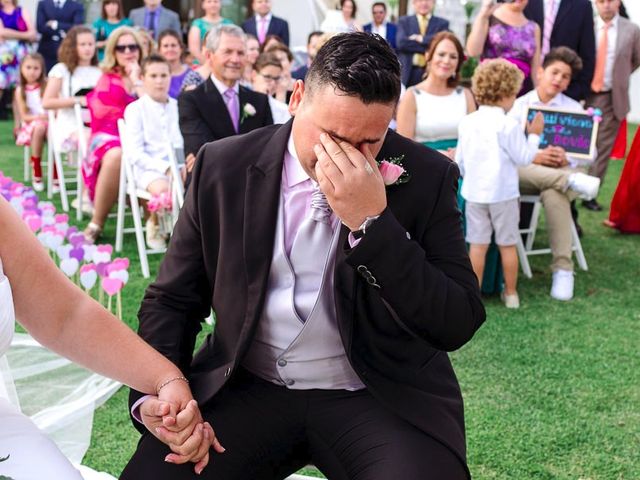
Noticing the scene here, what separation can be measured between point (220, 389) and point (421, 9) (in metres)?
8.54

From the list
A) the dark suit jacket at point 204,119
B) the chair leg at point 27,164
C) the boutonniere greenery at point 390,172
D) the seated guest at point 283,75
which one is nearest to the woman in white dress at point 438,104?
the dark suit jacket at point 204,119

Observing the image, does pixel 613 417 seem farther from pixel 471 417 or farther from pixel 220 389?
pixel 220 389

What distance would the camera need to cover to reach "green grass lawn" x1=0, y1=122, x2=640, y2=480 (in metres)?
3.37

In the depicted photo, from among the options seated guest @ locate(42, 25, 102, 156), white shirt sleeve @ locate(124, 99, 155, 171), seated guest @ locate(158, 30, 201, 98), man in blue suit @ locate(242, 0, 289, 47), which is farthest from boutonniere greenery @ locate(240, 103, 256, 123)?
man in blue suit @ locate(242, 0, 289, 47)

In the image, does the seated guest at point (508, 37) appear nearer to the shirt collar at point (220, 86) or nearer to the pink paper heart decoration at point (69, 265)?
the shirt collar at point (220, 86)

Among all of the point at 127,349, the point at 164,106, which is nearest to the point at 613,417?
the point at 127,349

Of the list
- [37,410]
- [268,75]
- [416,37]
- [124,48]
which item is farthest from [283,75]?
[37,410]

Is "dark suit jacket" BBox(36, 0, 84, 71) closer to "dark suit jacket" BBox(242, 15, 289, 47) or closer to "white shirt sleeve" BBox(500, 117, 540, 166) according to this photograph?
"dark suit jacket" BBox(242, 15, 289, 47)

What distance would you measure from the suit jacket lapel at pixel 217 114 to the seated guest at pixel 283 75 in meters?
1.61

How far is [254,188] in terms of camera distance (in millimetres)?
2203

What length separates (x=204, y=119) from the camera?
18.7 feet

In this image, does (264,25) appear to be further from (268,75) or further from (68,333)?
(68,333)

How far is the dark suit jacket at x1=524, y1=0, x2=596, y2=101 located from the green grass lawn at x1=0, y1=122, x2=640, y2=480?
213 centimetres

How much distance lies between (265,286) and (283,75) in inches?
222
